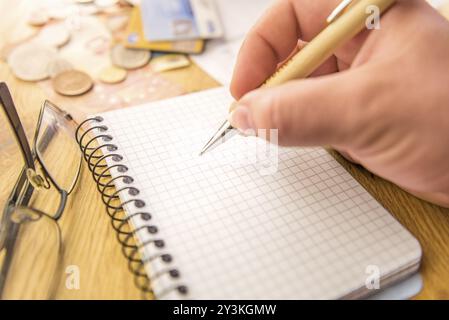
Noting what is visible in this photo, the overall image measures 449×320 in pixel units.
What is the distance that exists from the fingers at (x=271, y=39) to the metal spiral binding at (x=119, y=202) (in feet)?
0.72

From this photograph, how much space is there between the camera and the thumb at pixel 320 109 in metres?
0.52

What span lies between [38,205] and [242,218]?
282 millimetres

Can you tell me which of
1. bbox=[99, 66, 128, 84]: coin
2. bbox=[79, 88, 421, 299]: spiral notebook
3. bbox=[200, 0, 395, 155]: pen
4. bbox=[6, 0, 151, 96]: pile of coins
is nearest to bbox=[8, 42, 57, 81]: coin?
bbox=[6, 0, 151, 96]: pile of coins

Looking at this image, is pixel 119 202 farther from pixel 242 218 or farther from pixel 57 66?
pixel 57 66

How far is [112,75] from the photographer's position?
91cm

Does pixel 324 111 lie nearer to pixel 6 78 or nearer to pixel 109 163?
pixel 109 163

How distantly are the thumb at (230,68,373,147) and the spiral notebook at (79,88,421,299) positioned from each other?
11cm

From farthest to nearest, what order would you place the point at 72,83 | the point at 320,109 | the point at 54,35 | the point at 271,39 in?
the point at 54,35, the point at 72,83, the point at 271,39, the point at 320,109

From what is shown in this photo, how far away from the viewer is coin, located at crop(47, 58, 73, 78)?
90cm

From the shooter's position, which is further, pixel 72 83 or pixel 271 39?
pixel 72 83

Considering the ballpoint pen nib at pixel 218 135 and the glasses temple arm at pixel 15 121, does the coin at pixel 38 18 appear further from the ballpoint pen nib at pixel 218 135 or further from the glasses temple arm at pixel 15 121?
the ballpoint pen nib at pixel 218 135

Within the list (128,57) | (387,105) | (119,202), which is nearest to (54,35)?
(128,57)

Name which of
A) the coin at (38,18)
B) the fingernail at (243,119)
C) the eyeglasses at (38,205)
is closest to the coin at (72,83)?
the eyeglasses at (38,205)
